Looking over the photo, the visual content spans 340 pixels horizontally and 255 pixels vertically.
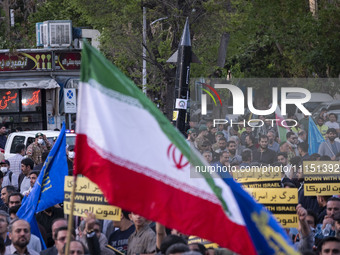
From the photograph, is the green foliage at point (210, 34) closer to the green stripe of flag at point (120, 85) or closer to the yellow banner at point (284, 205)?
the yellow banner at point (284, 205)

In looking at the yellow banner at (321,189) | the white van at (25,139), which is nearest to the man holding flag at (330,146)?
the yellow banner at (321,189)

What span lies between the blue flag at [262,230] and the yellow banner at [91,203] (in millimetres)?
3606

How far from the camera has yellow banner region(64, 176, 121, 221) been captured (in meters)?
9.52

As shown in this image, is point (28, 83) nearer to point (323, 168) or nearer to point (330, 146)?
point (330, 146)

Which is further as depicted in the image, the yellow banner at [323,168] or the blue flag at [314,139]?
the blue flag at [314,139]

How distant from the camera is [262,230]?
5.88 meters

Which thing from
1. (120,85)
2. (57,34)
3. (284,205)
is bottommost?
(284,205)

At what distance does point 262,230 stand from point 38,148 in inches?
504

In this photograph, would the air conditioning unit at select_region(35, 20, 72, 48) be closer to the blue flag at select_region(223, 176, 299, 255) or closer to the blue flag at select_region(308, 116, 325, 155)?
the blue flag at select_region(308, 116, 325, 155)

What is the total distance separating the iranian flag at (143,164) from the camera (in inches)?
228

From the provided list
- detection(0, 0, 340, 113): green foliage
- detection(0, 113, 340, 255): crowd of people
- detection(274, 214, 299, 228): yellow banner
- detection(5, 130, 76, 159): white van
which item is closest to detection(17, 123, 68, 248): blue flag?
detection(0, 113, 340, 255): crowd of people

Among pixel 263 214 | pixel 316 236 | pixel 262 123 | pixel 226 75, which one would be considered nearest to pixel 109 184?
pixel 263 214

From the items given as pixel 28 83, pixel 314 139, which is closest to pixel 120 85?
pixel 314 139

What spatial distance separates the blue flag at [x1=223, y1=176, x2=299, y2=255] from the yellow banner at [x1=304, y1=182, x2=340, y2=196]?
5143mm
